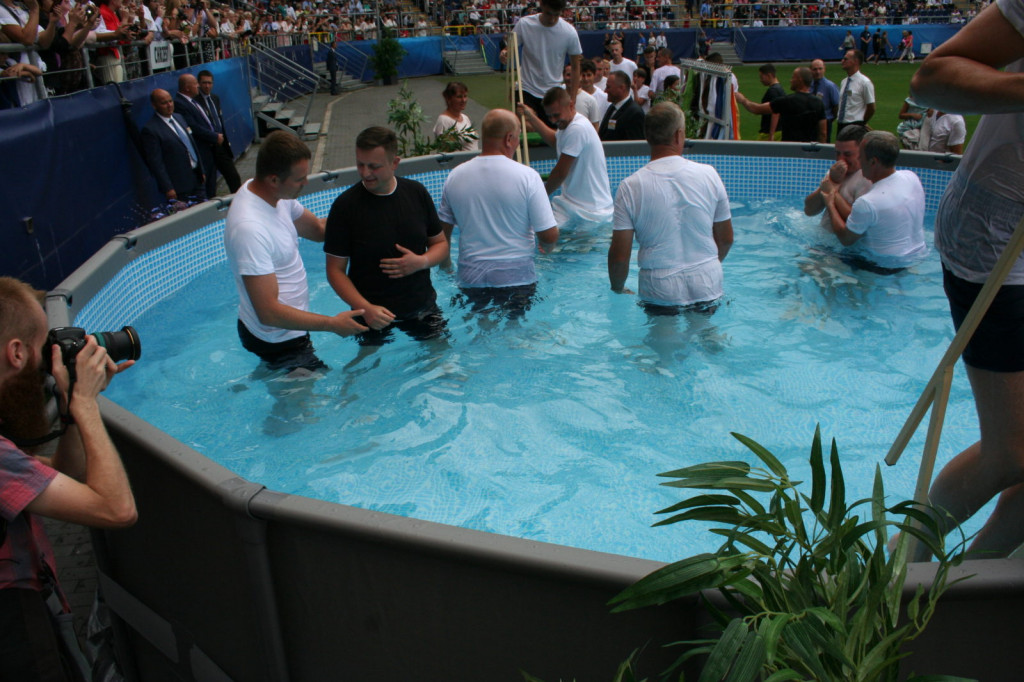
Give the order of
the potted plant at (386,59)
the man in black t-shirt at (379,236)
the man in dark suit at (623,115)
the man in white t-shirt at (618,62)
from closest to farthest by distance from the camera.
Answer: the man in black t-shirt at (379,236) → the man in dark suit at (623,115) → the man in white t-shirt at (618,62) → the potted plant at (386,59)

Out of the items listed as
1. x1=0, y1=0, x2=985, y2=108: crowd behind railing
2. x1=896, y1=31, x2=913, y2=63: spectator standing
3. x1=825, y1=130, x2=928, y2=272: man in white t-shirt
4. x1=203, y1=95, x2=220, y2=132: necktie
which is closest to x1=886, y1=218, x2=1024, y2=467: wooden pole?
x1=825, y1=130, x2=928, y2=272: man in white t-shirt

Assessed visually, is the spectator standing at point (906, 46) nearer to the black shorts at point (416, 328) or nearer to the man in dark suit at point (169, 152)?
the man in dark suit at point (169, 152)

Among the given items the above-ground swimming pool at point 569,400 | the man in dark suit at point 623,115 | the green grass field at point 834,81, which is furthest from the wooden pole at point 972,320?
the green grass field at point 834,81

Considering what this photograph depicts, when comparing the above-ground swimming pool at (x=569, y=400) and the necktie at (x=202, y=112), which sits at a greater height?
the necktie at (x=202, y=112)

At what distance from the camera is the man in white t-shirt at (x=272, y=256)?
375 cm

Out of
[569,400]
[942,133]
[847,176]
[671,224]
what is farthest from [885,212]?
[942,133]

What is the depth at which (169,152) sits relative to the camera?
8.60 m

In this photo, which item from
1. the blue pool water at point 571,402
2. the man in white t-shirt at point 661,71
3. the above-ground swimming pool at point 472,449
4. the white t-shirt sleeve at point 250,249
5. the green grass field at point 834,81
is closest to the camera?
the above-ground swimming pool at point 472,449

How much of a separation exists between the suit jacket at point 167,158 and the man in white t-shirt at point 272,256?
5.05 metres

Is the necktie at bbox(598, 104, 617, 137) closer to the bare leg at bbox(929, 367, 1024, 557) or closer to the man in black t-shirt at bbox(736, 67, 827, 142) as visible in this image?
the man in black t-shirt at bbox(736, 67, 827, 142)

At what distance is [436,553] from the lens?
187 cm

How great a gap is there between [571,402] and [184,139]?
245 inches

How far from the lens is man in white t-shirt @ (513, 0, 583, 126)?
8.35 meters

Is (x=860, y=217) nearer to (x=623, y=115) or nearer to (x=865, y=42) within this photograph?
(x=623, y=115)
